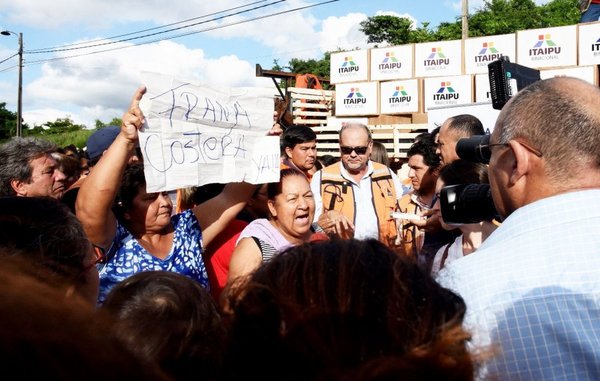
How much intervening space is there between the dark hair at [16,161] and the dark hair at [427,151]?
244 centimetres

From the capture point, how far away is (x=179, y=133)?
8.13 ft

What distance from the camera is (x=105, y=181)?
2117 millimetres

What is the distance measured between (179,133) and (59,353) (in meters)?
2.00

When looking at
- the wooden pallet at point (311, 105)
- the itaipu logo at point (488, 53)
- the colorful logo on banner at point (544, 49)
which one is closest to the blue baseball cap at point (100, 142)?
the wooden pallet at point (311, 105)

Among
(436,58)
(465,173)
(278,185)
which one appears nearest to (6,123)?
(436,58)

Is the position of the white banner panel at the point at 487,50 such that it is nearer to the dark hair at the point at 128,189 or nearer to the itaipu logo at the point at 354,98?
the itaipu logo at the point at 354,98

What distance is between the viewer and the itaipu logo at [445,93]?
11.9 meters

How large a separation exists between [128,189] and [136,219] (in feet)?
0.45

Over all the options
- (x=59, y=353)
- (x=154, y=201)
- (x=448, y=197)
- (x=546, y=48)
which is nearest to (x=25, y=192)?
(x=154, y=201)

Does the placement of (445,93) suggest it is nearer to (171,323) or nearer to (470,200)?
(470,200)

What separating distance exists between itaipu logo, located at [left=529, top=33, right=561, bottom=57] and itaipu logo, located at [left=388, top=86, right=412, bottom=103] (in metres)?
2.58

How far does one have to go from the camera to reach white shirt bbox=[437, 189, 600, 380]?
3.93 feet

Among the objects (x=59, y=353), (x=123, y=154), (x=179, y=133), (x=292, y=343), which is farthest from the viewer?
(x=179, y=133)

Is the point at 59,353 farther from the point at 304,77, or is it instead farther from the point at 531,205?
the point at 304,77
